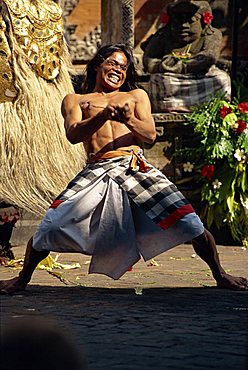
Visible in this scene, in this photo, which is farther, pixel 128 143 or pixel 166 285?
pixel 166 285

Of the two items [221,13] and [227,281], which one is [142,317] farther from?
[221,13]

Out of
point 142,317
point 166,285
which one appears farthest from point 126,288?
point 142,317

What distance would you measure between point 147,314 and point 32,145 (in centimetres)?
391

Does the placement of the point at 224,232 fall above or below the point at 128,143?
below

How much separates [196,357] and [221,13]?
45.0ft

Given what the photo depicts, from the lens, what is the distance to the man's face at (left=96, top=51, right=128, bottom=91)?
20.8 ft

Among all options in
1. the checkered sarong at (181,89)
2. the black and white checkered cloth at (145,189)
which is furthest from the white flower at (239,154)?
the black and white checkered cloth at (145,189)

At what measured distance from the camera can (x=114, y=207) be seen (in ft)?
19.9

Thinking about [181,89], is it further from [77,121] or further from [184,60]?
[77,121]

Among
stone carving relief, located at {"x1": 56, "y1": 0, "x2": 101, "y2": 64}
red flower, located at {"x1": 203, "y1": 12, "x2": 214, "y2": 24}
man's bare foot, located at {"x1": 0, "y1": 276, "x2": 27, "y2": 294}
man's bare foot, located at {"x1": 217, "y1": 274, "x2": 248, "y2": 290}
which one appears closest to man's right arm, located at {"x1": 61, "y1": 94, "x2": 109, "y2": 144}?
man's bare foot, located at {"x1": 0, "y1": 276, "x2": 27, "y2": 294}

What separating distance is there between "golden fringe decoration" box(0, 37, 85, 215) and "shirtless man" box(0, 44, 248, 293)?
8.05ft

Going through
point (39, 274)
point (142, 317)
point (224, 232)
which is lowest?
point (224, 232)

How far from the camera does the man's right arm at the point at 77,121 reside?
5.95 metres

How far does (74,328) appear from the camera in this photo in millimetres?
4762
